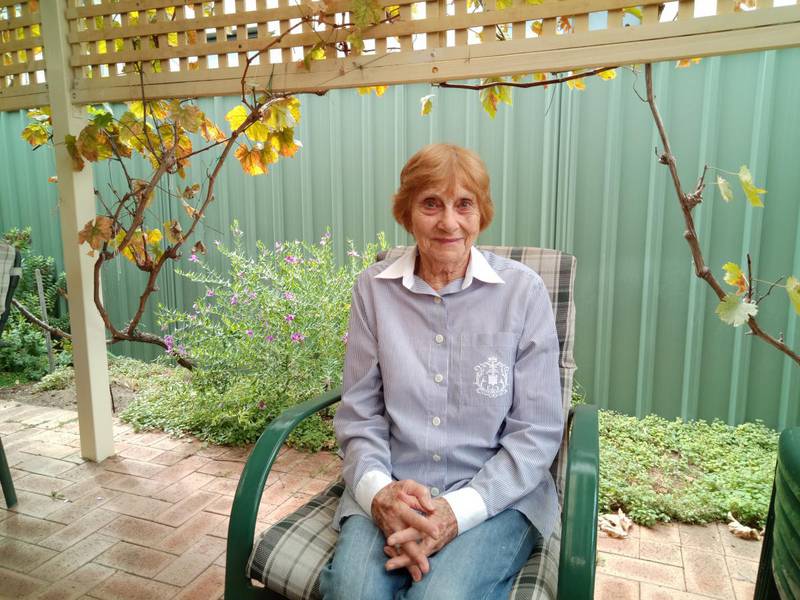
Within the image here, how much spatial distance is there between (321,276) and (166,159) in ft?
3.82

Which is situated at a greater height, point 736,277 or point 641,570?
point 736,277

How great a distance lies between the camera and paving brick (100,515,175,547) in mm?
2271

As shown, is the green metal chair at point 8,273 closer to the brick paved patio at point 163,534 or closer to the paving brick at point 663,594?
the brick paved patio at point 163,534

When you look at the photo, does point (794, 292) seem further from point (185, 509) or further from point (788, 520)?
point (185, 509)

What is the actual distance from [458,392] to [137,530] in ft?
5.46

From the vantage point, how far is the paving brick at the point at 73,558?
2.06 metres

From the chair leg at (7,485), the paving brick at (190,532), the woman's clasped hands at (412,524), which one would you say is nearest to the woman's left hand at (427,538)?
the woman's clasped hands at (412,524)

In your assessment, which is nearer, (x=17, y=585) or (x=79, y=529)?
(x=17, y=585)

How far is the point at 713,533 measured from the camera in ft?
7.54

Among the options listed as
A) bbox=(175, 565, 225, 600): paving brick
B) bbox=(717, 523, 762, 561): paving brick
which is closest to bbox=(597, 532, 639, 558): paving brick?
bbox=(717, 523, 762, 561): paving brick

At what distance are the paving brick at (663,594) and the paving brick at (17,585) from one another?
6.78ft

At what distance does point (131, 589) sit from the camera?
1.98 m

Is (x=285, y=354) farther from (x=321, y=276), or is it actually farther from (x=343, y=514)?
(x=343, y=514)

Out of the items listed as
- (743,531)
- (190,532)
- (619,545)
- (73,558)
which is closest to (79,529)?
(73,558)
